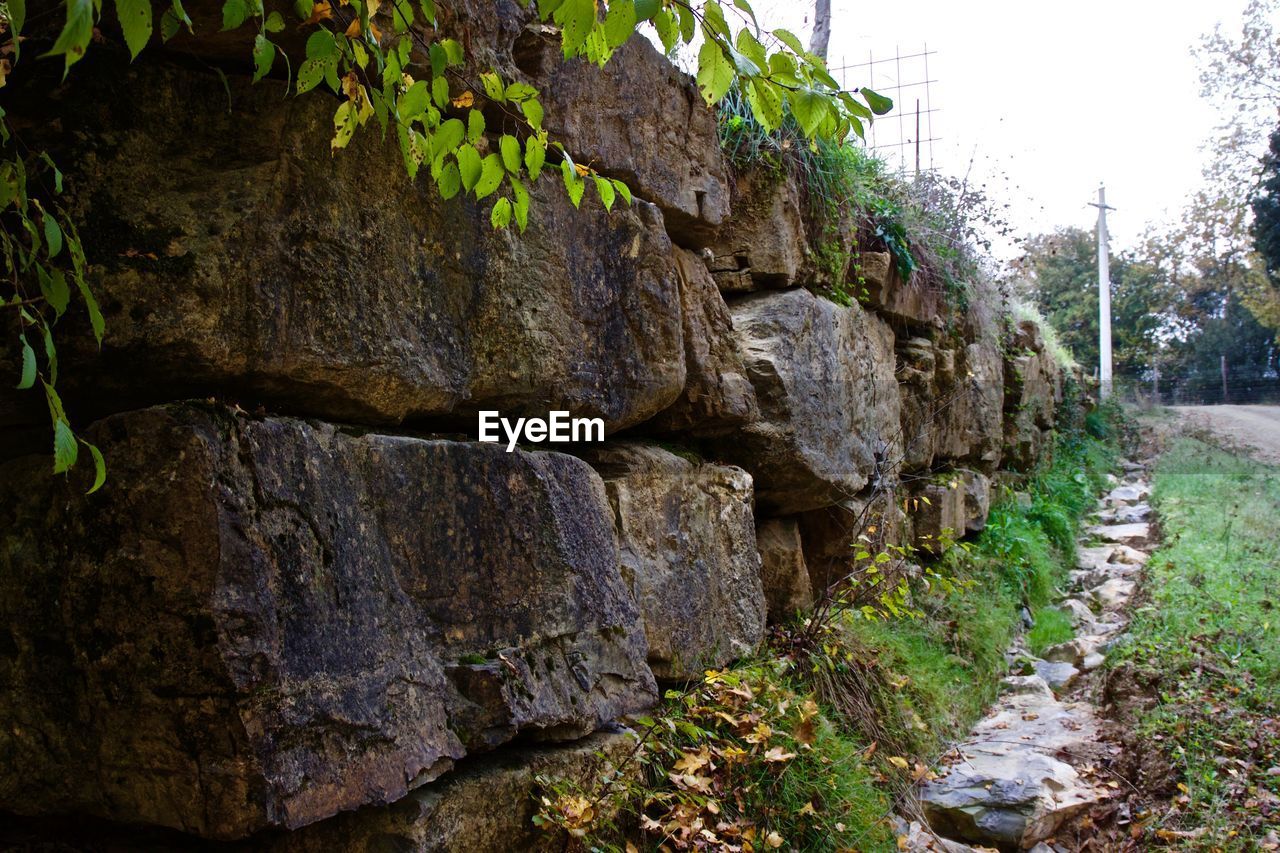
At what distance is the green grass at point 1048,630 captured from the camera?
23.1ft

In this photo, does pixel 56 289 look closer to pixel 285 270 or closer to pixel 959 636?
pixel 285 270

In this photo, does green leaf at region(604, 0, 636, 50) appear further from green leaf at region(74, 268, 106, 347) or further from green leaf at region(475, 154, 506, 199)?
green leaf at region(74, 268, 106, 347)

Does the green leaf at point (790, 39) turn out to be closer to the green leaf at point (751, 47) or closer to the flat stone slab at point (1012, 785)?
the green leaf at point (751, 47)

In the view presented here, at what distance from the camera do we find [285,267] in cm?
220

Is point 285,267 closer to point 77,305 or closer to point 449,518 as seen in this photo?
point 77,305

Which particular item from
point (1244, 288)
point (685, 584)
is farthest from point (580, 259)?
point (1244, 288)

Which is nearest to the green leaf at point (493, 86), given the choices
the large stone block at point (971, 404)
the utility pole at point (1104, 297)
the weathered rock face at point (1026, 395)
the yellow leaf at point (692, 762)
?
the yellow leaf at point (692, 762)

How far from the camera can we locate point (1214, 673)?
214 inches

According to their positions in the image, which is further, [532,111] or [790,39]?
[532,111]

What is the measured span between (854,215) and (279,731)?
473 cm

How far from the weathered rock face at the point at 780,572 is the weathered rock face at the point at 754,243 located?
1.18 m

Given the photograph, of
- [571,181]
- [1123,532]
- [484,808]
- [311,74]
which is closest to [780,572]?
[484,808]

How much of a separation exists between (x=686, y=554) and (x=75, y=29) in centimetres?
267

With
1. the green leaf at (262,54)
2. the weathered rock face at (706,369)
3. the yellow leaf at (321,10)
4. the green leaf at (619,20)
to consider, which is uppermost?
the yellow leaf at (321,10)
